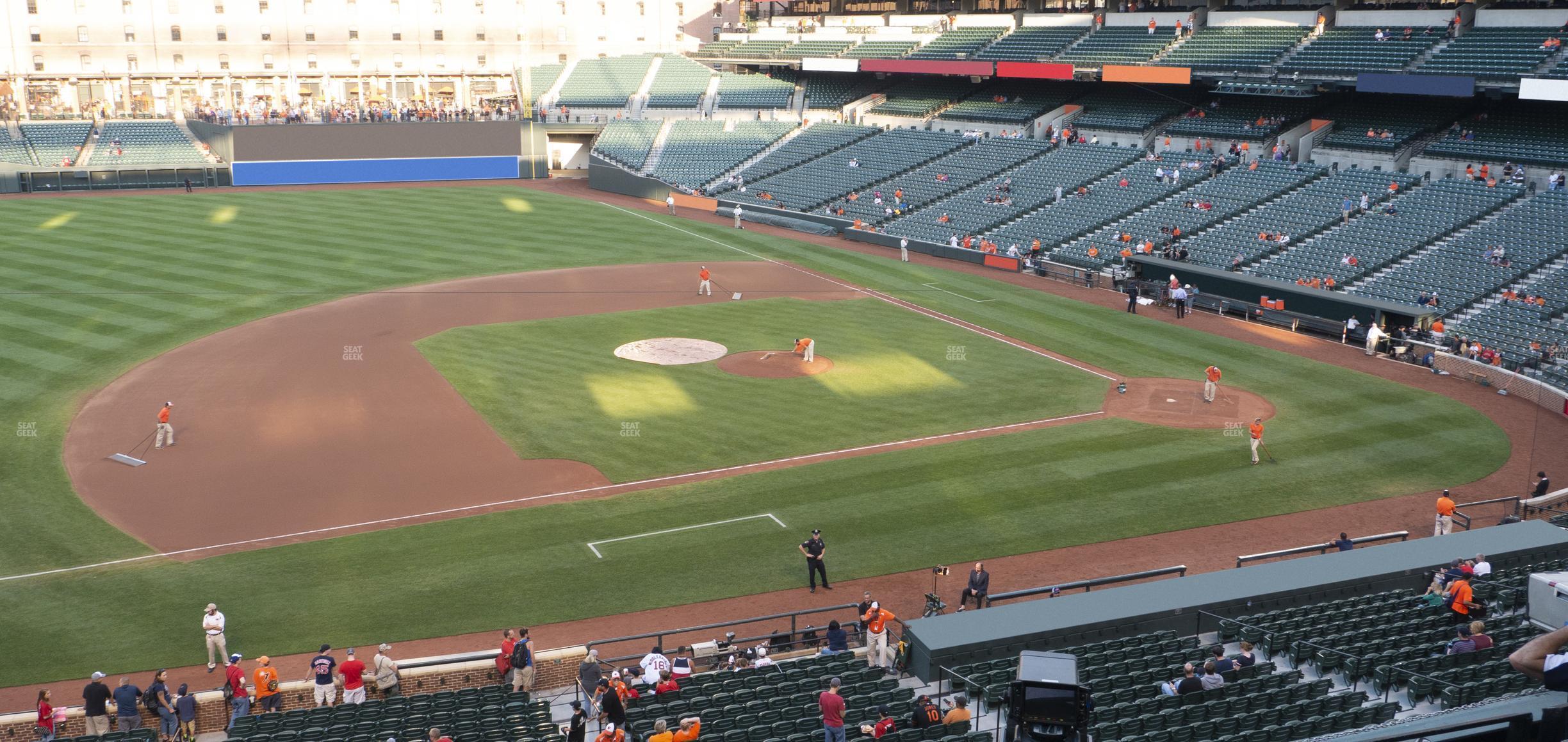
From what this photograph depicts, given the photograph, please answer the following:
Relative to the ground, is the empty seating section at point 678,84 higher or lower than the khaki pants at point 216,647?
higher

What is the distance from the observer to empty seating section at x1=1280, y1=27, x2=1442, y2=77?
48.8 meters

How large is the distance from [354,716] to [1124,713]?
32.1 feet

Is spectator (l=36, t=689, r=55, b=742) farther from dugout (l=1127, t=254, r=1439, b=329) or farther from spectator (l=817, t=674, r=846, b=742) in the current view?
dugout (l=1127, t=254, r=1439, b=329)

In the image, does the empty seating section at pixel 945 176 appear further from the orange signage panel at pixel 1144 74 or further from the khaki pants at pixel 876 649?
the khaki pants at pixel 876 649

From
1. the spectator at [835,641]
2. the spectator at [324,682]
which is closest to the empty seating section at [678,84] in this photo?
the spectator at [835,641]

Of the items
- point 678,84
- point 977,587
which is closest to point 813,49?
point 678,84

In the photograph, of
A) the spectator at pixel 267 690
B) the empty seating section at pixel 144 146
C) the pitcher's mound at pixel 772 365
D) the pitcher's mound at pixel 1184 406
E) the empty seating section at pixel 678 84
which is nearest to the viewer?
the spectator at pixel 267 690

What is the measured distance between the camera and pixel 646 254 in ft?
175

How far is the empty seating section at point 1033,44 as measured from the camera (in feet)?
211

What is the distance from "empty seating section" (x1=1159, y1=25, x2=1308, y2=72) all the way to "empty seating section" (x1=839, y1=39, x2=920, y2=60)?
1945 cm

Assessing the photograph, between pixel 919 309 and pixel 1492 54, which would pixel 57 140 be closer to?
pixel 919 309

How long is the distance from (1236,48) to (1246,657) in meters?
47.1

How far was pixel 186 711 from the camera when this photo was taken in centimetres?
1617

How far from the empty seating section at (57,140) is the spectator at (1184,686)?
72.7 meters
